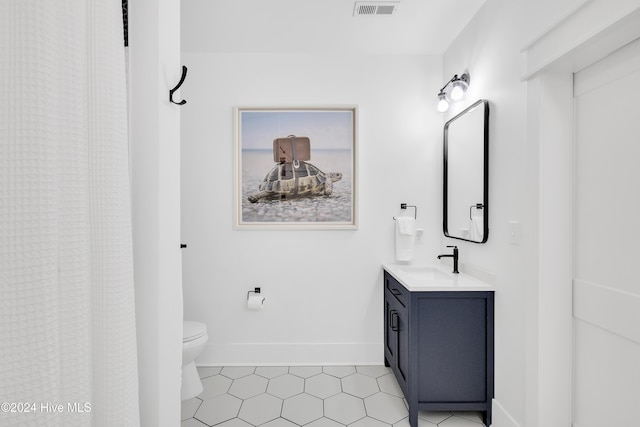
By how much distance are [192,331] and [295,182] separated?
1.31 metres

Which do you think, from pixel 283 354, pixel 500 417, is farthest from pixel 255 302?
pixel 500 417

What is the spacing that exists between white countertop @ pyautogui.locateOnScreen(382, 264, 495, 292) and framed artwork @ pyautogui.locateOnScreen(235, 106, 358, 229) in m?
0.57

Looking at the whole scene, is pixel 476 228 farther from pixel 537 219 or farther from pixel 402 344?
pixel 402 344

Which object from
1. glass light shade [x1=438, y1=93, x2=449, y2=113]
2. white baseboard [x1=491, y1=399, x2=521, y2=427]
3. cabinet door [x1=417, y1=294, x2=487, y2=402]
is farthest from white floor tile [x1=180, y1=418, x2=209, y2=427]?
glass light shade [x1=438, y1=93, x2=449, y2=113]

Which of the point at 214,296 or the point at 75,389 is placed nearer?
the point at 75,389

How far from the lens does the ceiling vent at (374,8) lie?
1.99 metres

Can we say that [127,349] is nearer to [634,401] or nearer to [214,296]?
[634,401]

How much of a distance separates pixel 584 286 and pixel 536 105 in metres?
0.85

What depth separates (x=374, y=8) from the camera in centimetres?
203

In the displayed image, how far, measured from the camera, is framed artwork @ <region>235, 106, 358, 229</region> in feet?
8.55

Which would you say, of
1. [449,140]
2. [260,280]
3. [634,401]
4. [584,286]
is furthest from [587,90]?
[260,280]

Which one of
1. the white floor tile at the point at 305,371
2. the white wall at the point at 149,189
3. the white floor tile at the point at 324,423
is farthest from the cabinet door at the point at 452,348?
the white wall at the point at 149,189

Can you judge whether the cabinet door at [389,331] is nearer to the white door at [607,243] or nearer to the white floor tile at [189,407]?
the white door at [607,243]

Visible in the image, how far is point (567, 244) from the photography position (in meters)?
1.50
